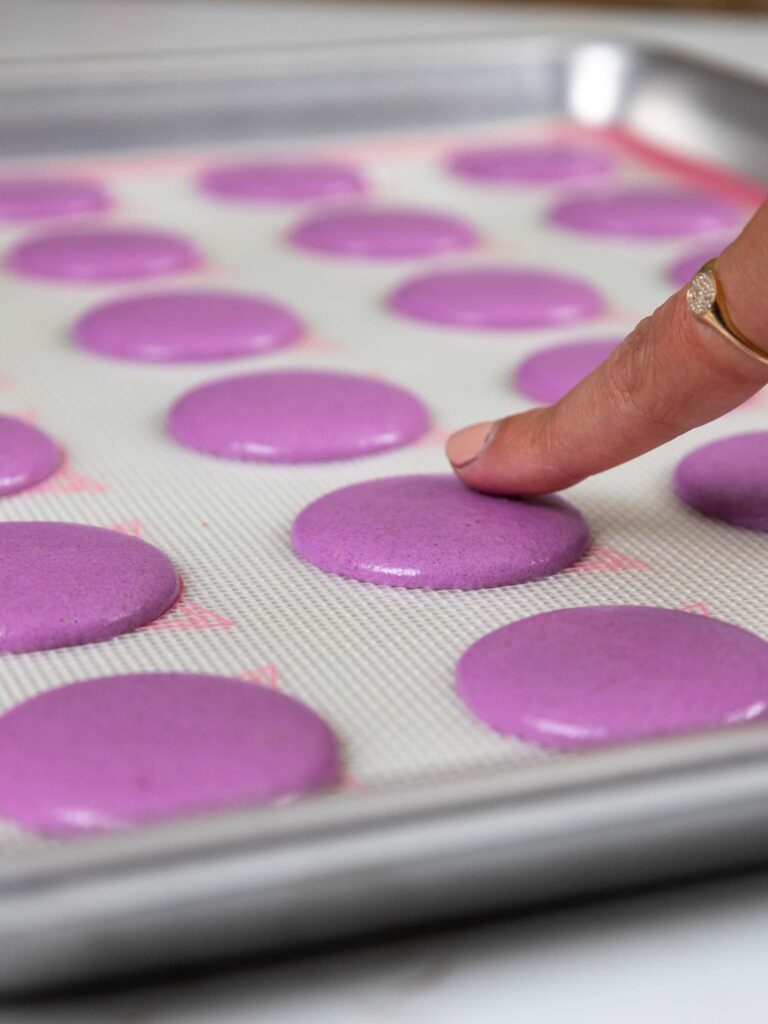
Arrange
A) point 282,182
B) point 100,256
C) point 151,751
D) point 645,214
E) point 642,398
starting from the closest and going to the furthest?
point 151,751 < point 642,398 < point 100,256 < point 645,214 < point 282,182

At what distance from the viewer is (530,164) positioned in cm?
174

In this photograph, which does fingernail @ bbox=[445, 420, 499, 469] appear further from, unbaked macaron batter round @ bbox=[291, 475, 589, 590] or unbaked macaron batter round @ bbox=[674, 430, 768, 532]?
unbaked macaron batter round @ bbox=[674, 430, 768, 532]

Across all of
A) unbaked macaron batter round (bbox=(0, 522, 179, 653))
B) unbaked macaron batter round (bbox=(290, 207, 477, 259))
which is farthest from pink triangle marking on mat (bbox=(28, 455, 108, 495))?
unbaked macaron batter round (bbox=(290, 207, 477, 259))

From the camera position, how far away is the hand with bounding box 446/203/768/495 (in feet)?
2.13

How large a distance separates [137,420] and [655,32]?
146 centimetres

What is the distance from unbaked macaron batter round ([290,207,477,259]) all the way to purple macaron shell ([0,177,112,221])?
236 mm

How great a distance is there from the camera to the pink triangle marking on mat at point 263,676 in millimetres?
726

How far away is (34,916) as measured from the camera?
482 mm

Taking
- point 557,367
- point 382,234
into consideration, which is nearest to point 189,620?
point 557,367

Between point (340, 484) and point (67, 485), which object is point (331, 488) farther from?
point (67, 485)

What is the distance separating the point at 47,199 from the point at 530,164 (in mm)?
553

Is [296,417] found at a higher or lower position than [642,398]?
lower

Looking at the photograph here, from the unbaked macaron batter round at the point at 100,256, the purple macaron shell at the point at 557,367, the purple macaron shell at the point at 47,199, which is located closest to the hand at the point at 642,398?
the purple macaron shell at the point at 557,367

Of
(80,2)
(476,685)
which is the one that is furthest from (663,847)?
(80,2)
